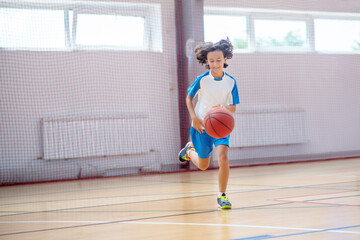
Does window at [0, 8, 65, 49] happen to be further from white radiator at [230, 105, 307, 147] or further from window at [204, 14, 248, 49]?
white radiator at [230, 105, 307, 147]

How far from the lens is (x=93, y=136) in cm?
668

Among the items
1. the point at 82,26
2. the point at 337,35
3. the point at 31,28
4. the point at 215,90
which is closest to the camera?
the point at 215,90

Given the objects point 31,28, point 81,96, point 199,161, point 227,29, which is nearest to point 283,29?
point 227,29

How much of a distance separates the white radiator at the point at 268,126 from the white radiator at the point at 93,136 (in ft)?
4.73

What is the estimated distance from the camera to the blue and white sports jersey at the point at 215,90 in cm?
336

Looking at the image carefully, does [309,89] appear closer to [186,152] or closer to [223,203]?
[186,152]

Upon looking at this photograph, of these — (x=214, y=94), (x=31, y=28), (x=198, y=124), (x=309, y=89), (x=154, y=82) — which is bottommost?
(x=198, y=124)

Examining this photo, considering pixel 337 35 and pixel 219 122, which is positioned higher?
pixel 337 35

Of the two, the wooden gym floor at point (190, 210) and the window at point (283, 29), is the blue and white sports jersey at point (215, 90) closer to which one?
the wooden gym floor at point (190, 210)

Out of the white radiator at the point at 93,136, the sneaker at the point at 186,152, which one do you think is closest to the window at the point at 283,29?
the white radiator at the point at 93,136

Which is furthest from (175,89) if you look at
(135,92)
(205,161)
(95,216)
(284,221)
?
(284,221)

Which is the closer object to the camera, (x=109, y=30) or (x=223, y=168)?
(x=223, y=168)

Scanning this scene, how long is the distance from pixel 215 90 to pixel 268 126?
14.8 ft

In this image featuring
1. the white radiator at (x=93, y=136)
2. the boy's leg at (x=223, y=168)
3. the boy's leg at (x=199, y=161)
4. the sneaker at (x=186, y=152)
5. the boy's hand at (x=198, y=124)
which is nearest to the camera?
the boy's leg at (x=223, y=168)
